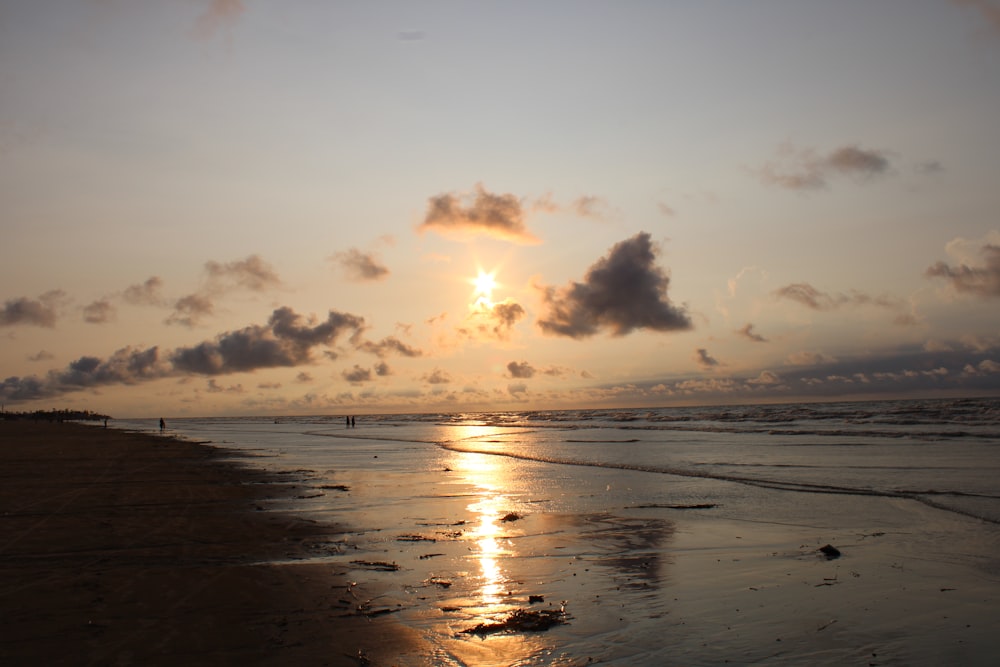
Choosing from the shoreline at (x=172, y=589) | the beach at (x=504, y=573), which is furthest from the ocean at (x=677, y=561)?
the shoreline at (x=172, y=589)

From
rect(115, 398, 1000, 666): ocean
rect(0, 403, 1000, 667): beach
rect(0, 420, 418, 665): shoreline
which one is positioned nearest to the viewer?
rect(0, 420, 418, 665): shoreline

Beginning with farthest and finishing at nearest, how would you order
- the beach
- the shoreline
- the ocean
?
the ocean, the beach, the shoreline

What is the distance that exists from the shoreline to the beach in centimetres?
5

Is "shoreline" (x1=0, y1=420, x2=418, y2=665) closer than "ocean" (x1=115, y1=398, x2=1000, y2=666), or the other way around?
"shoreline" (x1=0, y1=420, x2=418, y2=665)

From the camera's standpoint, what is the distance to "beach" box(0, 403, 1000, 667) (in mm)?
8391

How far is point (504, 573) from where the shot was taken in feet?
39.8

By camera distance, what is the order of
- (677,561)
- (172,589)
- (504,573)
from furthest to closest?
(677,561), (504,573), (172,589)

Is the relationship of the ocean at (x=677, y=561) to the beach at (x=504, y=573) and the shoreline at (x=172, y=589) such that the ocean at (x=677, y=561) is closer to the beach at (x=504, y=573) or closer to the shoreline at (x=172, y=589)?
the beach at (x=504, y=573)

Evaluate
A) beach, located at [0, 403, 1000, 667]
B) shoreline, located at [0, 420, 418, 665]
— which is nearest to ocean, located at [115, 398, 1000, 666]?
beach, located at [0, 403, 1000, 667]

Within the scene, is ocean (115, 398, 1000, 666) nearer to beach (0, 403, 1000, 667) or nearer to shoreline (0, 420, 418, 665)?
beach (0, 403, 1000, 667)

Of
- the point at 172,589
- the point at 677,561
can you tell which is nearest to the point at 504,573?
the point at 677,561

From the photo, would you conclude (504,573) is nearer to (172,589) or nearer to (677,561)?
(677,561)

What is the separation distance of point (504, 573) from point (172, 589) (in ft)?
17.3

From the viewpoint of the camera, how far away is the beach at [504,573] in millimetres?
8391
